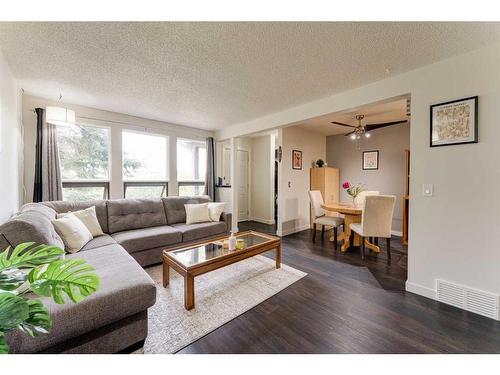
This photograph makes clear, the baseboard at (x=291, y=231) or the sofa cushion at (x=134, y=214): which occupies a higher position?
the sofa cushion at (x=134, y=214)

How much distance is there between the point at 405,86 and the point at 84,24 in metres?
3.04

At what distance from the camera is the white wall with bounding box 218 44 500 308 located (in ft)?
5.87

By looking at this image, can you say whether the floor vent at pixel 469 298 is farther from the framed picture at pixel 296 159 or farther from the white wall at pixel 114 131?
the white wall at pixel 114 131

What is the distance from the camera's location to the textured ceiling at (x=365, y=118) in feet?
11.1

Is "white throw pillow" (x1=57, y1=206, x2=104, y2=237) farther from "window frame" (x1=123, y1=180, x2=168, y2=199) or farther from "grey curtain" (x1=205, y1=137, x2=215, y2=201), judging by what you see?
"grey curtain" (x1=205, y1=137, x2=215, y2=201)

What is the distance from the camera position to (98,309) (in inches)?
48.1

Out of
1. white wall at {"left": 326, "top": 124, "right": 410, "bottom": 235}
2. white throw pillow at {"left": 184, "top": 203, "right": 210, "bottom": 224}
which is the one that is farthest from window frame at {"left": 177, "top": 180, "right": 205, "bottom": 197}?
white wall at {"left": 326, "top": 124, "right": 410, "bottom": 235}

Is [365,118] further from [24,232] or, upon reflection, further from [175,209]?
[24,232]

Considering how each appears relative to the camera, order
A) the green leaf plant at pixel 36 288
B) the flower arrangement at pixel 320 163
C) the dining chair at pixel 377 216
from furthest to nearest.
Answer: the flower arrangement at pixel 320 163 < the dining chair at pixel 377 216 < the green leaf plant at pixel 36 288

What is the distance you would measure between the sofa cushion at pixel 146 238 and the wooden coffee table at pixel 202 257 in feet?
1.78

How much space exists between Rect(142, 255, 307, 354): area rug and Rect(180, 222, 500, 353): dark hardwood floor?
0.10 metres

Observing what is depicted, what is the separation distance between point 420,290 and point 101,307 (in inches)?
111

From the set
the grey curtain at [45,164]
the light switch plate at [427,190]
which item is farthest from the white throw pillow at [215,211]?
the light switch plate at [427,190]
